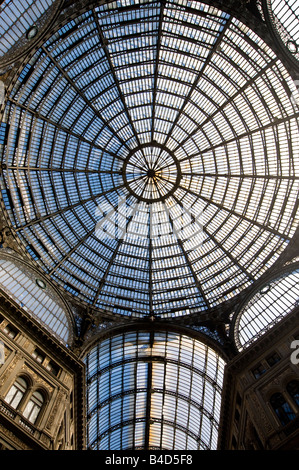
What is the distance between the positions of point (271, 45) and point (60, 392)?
31565 mm

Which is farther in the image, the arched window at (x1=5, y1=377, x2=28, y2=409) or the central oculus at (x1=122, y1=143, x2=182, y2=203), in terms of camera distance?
the central oculus at (x1=122, y1=143, x2=182, y2=203)

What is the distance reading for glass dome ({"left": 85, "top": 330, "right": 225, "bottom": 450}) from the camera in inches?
1507

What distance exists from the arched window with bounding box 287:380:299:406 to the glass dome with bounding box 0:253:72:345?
62.8 ft

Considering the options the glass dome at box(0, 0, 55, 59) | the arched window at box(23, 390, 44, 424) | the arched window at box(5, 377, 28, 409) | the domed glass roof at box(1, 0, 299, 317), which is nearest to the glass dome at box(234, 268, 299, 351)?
the domed glass roof at box(1, 0, 299, 317)

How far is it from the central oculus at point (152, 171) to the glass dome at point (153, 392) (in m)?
16.7

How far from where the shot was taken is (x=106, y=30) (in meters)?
34.0

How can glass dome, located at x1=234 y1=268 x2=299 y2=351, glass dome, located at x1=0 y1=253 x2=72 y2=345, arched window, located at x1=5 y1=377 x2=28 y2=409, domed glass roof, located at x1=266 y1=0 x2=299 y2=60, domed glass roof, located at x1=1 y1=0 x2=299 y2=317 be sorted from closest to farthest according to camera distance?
arched window, located at x1=5 y1=377 x2=28 y2=409, domed glass roof, located at x1=266 y1=0 x2=299 y2=60, glass dome, located at x1=0 y1=253 x2=72 y2=345, glass dome, located at x1=234 y1=268 x2=299 y2=351, domed glass roof, located at x1=1 y1=0 x2=299 y2=317

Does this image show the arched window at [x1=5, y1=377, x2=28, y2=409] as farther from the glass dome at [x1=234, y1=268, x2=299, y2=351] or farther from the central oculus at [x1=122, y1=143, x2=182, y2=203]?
the central oculus at [x1=122, y1=143, x2=182, y2=203]

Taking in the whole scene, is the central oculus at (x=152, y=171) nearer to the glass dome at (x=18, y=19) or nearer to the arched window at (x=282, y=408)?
the glass dome at (x=18, y=19)

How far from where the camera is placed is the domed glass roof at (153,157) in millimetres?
33375

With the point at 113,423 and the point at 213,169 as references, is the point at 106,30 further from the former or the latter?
the point at 113,423

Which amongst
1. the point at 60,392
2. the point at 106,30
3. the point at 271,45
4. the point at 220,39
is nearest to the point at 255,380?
the point at 60,392

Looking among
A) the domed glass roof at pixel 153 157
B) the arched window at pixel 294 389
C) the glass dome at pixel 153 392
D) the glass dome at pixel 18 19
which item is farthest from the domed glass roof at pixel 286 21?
the glass dome at pixel 153 392
